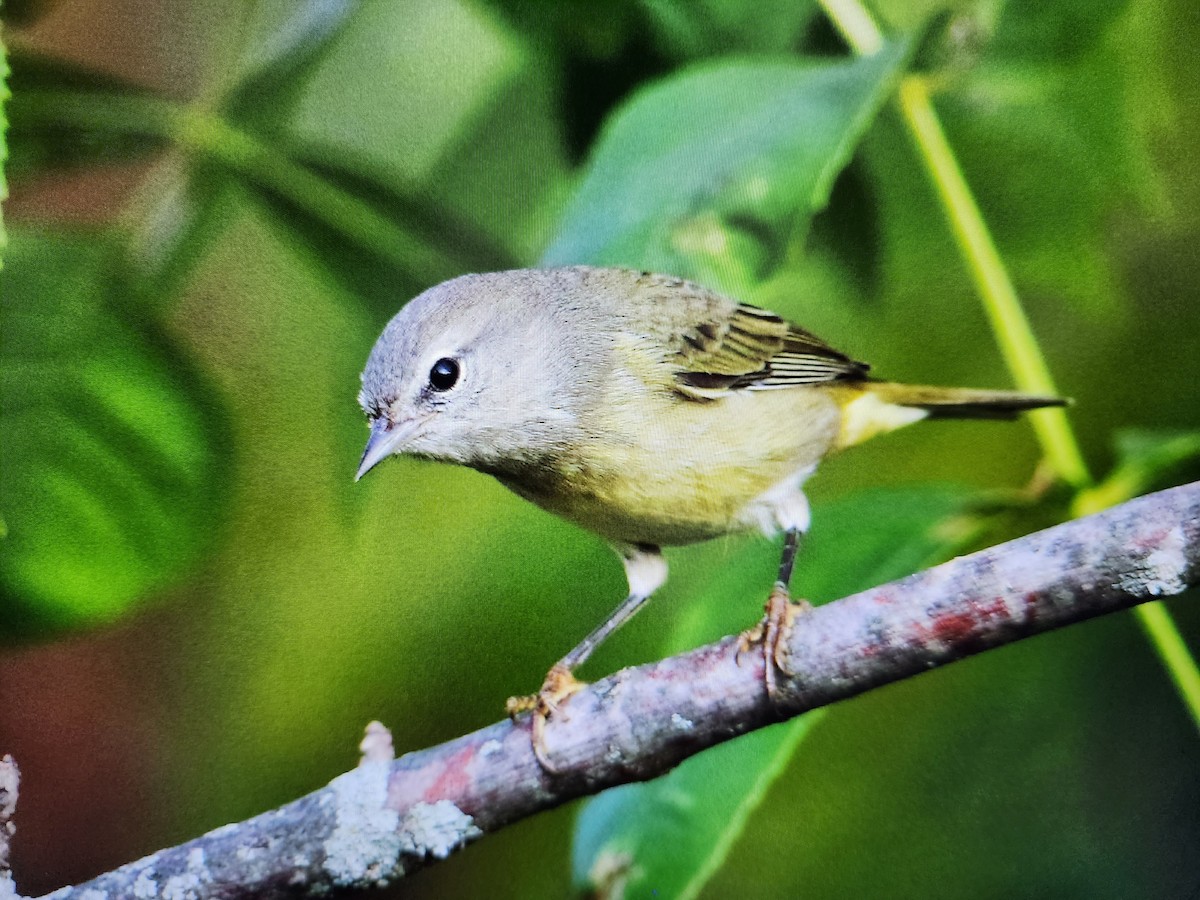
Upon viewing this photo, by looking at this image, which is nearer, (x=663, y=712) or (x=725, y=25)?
(x=663, y=712)

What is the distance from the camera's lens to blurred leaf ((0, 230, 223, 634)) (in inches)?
63.2

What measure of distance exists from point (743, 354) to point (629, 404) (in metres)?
0.20

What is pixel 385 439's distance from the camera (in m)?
1.37

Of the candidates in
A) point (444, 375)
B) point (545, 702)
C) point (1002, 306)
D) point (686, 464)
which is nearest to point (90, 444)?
point (444, 375)

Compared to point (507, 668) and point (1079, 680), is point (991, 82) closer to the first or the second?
point (1079, 680)

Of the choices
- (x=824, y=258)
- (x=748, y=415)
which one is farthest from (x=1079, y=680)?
(x=824, y=258)

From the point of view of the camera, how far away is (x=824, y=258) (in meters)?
1.50

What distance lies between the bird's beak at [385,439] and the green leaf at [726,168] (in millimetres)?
363

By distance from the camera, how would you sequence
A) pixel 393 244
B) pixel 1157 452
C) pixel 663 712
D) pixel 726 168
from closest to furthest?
pixel 663 712, pixel 1157 452, pixel 726 168, pixel 393 244

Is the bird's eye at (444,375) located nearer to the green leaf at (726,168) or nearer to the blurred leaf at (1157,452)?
the green leaf at (726,168)

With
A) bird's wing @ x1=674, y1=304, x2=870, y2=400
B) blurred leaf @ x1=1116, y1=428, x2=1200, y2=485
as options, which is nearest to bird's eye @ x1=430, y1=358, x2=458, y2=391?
bird's wing @ x1=674, y1=304, x2=870, y2=400

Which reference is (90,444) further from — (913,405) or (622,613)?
→ (913,405)

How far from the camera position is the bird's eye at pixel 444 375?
4.58 ft

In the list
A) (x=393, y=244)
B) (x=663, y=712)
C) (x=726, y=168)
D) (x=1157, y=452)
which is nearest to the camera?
(x=663, y=712)
